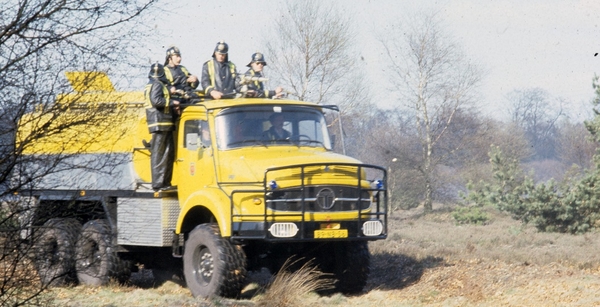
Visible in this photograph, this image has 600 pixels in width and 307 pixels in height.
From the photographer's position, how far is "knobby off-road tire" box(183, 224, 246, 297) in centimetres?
1173

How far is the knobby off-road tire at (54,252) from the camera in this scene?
8.56 meters

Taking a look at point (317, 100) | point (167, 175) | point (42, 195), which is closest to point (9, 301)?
point (42, 195)

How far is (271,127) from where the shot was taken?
12.8 m

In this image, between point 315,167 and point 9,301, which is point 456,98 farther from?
point 9,301

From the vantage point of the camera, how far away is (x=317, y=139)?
1327 cm

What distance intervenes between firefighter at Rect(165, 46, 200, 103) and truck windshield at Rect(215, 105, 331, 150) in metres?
1.08

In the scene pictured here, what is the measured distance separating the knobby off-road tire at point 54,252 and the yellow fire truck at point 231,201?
0.50 ft

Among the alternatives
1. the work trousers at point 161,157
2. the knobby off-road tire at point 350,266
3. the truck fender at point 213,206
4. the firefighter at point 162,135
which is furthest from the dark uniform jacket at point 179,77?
the knobby off-road tire at point 350,266

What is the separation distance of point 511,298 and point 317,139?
3.65 m

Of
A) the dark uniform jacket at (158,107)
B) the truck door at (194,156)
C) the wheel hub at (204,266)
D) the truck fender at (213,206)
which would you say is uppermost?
the dark uniform jacket at (158,107)

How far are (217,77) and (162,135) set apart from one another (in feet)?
3.94

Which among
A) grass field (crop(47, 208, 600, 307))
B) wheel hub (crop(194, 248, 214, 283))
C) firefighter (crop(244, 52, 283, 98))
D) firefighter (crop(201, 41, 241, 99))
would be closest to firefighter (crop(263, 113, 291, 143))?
firefighter (crop(244, 52, 283, 98))

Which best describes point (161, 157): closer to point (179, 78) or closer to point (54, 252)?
point (179, 78)

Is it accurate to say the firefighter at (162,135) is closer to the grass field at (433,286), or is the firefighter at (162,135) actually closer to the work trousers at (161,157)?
the work trousers at (161,157)
